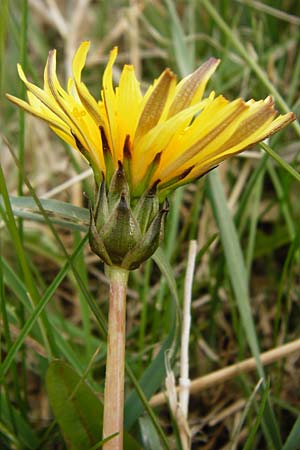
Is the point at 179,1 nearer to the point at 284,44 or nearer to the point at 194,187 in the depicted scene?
the point at 284,44

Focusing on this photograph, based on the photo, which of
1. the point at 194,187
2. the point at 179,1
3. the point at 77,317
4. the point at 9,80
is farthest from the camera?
the point at 179,1

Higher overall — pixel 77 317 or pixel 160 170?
pixel 160 170

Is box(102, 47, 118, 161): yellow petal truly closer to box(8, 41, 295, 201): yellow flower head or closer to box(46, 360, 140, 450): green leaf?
box(8, 41, 295, 201): yellow flower head

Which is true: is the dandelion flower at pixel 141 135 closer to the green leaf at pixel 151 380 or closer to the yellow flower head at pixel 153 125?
the yellow flower head at pixel 153 125

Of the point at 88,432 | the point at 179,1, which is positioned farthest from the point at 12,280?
the point at 179,1

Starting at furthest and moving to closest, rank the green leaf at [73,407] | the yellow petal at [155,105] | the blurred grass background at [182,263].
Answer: the blurred grass background at [182,263]
the green leaf at [73,407]
the yellow petal at [155,105]

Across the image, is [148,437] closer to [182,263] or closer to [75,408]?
[75,408]

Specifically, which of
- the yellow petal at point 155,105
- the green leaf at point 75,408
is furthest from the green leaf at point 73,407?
the yellow petal at point 155,105

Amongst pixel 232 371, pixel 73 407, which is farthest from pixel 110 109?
pixel 232 371
